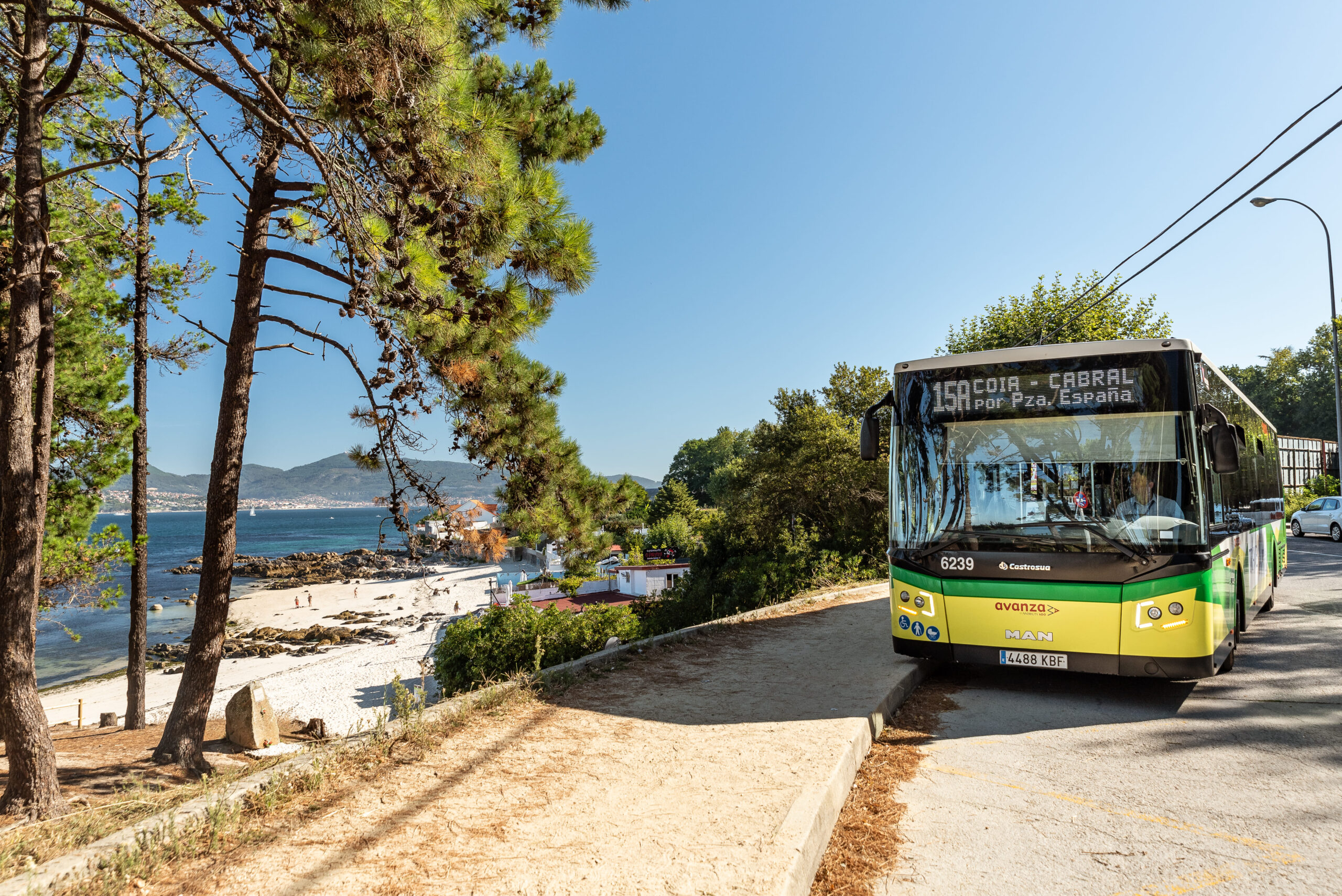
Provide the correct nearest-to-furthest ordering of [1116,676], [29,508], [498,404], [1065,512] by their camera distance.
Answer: [1065,512]
[29,508]
[1116,676]
[498,404]

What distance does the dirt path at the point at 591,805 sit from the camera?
10.1ft

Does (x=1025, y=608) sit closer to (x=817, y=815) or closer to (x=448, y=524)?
(x=817, y=815)

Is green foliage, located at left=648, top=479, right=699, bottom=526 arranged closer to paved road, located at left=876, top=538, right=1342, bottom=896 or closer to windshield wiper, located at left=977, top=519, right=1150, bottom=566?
paved road, located at left=876, top=538, right=1342, bottom=896

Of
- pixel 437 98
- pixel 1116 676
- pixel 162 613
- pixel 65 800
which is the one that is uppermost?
pixel 437 98

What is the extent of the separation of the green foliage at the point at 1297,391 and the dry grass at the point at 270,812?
77.5 metres

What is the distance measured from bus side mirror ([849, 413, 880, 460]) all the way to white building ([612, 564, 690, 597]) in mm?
29637

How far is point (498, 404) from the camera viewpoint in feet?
29.4

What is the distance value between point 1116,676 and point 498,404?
780cm

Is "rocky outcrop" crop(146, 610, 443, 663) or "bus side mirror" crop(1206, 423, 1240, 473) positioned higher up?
"bus side mirror" crop(1206, 423, 1240, 473)

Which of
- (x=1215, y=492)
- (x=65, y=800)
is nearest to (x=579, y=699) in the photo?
(x=65, y=800)

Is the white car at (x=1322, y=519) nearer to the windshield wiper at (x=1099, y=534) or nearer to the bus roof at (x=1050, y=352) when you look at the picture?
the bus roof at (x=1050, y=352)

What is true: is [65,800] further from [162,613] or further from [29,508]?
[162,613]

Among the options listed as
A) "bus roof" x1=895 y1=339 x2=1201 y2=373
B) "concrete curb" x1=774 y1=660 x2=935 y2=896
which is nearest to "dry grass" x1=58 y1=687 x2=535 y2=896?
"concrete curb" x1=774 y1=660 x2=935 y2=896

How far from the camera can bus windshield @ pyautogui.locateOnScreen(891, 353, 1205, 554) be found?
19.4ft
